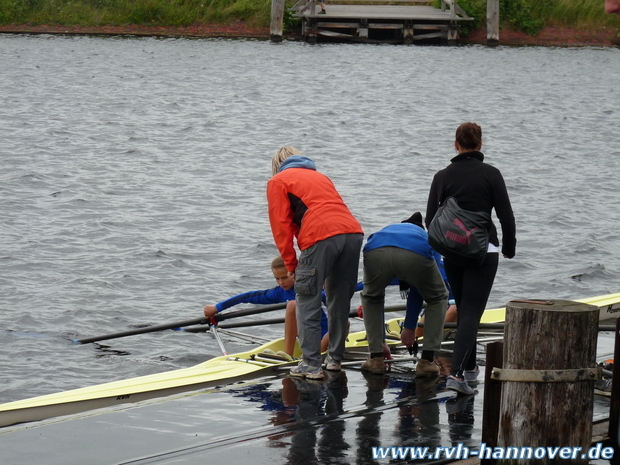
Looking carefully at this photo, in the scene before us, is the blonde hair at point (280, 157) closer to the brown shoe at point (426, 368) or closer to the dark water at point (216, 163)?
the brown shoe at point (426, 368)

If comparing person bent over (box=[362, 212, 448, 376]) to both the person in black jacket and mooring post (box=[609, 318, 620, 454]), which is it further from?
mooring post (box=[609, 318, 620, 454])

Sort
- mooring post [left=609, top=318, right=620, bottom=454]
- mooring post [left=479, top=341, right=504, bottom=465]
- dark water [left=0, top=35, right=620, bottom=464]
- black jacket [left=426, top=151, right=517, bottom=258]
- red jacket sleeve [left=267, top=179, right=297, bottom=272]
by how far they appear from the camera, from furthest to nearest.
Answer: dark water [left=0, top=35, right=620, bottom=464], red jacket sleeve [left=267, top=179, right=297, bottom=272], black jacket [left=426, top=151, right=517, bottom=258], mooring post [left=609, top=318, right=620, bottom=454], mooring post [left=479, top=341, right=504, bottom=465]

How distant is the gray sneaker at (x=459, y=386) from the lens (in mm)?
6020

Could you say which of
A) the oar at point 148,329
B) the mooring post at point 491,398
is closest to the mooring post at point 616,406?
the mooring post at point 491,398

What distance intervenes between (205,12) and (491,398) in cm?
4292

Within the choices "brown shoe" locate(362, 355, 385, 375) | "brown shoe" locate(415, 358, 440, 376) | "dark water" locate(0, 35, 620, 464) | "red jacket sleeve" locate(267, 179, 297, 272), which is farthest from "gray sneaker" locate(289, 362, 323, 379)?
"dark water" locate(0, 35, 620, 464)

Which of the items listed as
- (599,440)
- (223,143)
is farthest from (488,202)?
(223,143)

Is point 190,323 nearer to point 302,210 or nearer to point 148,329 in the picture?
point 148,329

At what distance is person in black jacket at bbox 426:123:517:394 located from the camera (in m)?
5.61

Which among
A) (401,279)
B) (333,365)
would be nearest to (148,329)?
(333,365)

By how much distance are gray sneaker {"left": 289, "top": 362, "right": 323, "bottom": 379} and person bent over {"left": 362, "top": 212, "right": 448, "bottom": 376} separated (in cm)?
43

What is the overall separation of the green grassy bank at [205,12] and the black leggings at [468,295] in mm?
40226

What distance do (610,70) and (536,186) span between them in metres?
21.0

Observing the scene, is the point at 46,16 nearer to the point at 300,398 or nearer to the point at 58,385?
the point at 58,385
